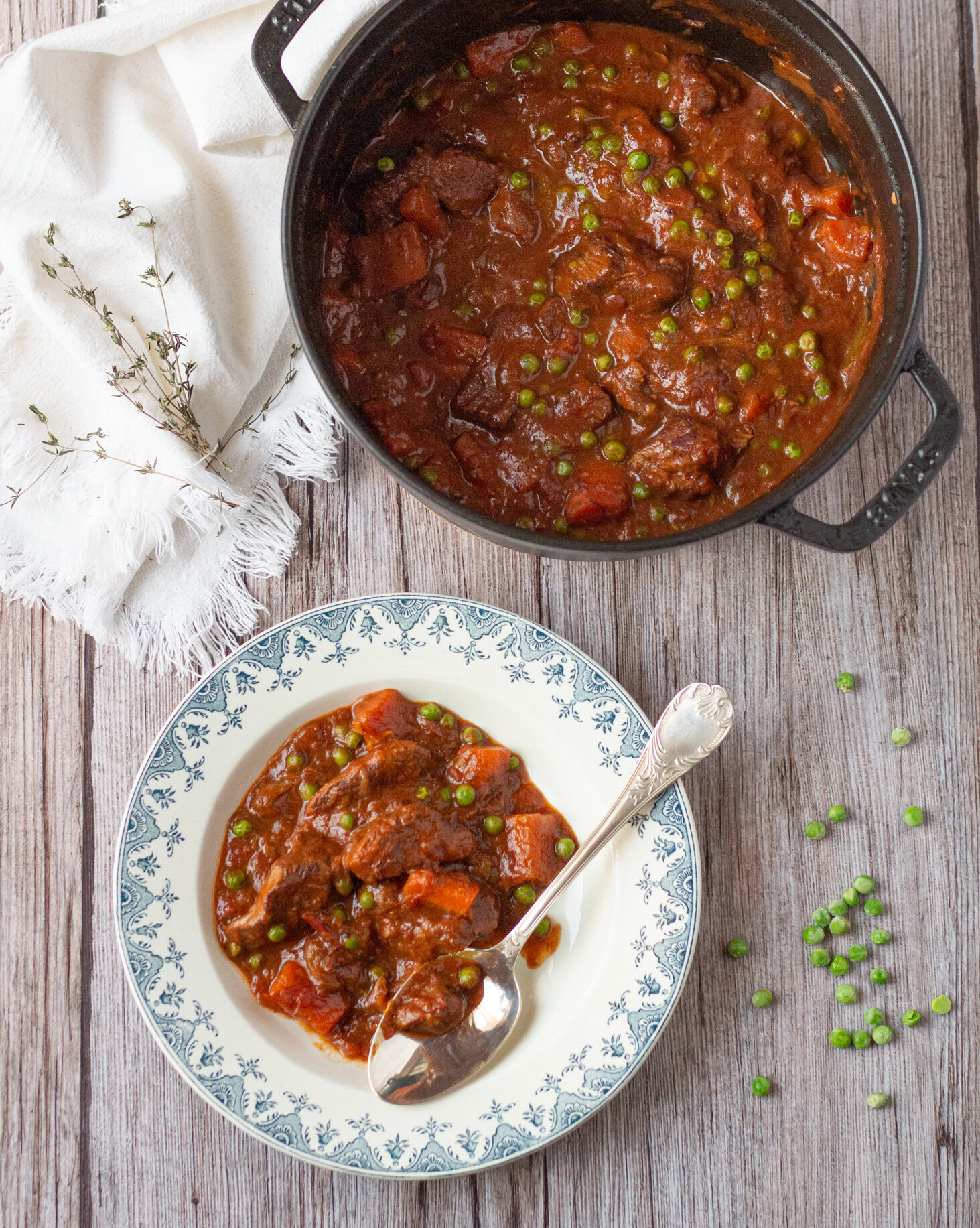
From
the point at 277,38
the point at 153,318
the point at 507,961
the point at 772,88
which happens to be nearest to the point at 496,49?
the point at 277,38

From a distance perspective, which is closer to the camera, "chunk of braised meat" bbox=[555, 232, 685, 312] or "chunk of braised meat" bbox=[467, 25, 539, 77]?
"chunk of braised meat" bbox=[555, 232, 685, 312]

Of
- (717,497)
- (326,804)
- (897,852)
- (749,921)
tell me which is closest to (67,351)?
(326,804)

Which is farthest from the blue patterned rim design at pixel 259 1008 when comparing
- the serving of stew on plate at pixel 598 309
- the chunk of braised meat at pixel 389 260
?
the chunk of braised meat at pixel 389 260

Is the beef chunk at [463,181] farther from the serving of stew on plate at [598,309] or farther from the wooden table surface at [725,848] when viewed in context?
the wooden table surface at [725,848]

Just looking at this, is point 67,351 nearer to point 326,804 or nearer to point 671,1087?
point 326,804

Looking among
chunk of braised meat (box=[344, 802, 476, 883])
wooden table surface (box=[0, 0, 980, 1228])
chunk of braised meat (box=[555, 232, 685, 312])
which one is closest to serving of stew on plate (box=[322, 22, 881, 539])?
chunk of braised meat (box=[555, 232, 685, 312])

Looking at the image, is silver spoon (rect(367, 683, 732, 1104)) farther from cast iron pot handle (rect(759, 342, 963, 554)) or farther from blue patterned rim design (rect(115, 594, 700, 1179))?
cast iron pot handle (rect(759, 342, 963, 554))
